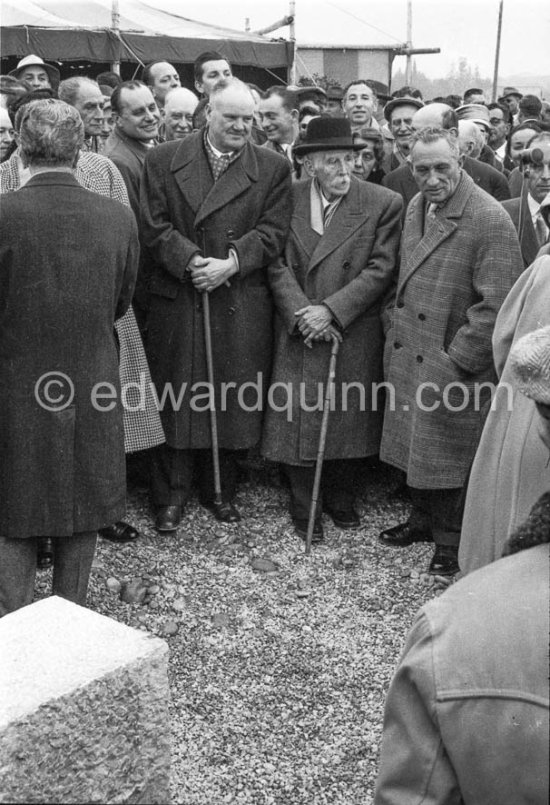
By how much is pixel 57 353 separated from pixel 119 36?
45.2ft

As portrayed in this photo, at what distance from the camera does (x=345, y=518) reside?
197 inches

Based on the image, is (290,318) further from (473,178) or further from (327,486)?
(473,178)

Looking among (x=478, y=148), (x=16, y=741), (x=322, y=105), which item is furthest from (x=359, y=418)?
(x=322, y=105)

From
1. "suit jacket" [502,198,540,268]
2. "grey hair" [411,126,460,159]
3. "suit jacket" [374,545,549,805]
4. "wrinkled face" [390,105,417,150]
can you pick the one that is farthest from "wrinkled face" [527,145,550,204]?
"suit jacket" [374,545,549,805]

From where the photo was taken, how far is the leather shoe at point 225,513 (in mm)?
4969

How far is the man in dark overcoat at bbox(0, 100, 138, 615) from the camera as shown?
3385 mm

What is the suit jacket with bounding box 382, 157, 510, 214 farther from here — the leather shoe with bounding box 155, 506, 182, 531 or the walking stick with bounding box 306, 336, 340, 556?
the leather shoe with bounding box 155, 506, 182, 531

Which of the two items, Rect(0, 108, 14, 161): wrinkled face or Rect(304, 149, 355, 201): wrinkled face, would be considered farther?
Rect(0, 108, 14, 161): wrinkled face

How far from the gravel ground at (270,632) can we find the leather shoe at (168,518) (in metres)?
0.05

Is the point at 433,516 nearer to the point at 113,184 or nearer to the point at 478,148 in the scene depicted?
the point at 113,184

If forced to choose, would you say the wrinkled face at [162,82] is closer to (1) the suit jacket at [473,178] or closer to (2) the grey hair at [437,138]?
(1) the suit jacket at [473,178]

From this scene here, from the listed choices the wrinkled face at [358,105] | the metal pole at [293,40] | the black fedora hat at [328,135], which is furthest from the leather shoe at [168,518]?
the metal pole at [293,40]

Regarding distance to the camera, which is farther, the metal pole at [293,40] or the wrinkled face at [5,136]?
the metal pole at [293,40]

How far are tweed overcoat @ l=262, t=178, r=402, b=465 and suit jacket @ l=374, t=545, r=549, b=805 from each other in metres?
3.43
